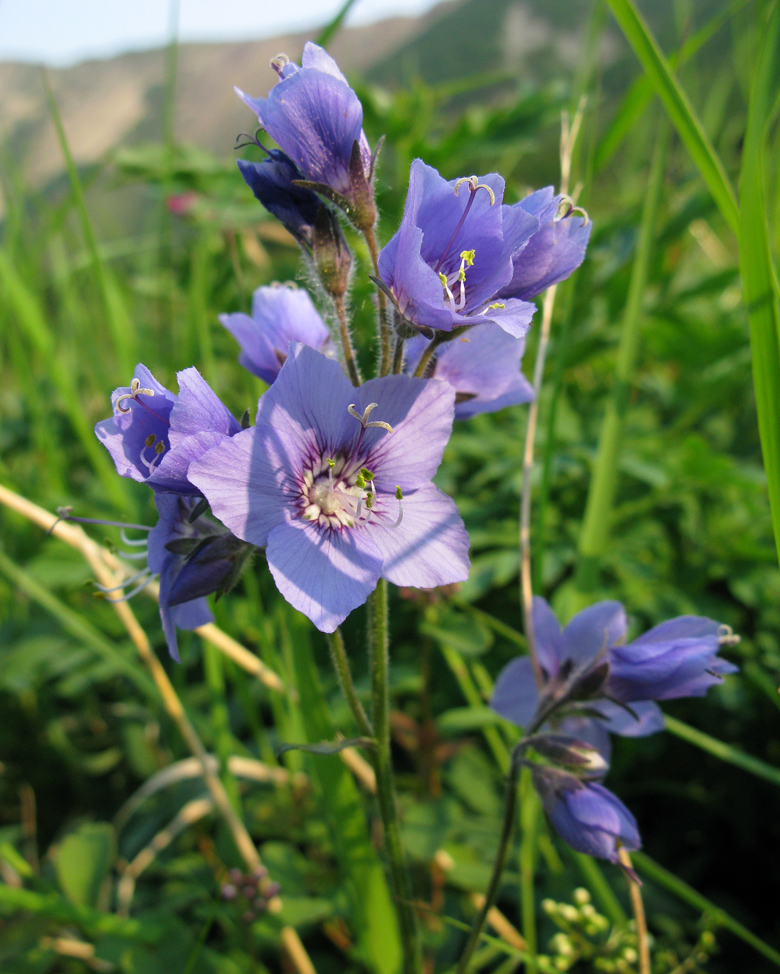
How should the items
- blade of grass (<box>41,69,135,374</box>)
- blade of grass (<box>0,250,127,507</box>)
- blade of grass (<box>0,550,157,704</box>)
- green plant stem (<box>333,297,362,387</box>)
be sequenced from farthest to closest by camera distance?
1. blade of grass (<box>0,250,127,507</box>)
2. blade of grass (<box>41,69,135,374</box>)
3. blade of grass (<box>0,550,157,704</box>)
4. green plant stem (<box>333,297,362,387</box>)

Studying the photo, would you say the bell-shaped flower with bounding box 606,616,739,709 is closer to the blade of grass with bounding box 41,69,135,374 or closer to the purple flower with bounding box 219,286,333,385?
the purple flower with bounding box 219,286,333,385

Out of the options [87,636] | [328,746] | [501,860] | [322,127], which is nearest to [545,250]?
[322,127]

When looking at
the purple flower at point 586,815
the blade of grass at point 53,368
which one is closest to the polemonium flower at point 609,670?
the purple flower at point 586,815

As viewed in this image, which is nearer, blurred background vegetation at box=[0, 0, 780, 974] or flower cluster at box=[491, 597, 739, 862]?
flower cluster at box=[491, 597, 739, 862]

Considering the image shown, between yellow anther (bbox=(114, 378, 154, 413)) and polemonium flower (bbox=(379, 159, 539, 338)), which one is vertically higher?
polemonium flower (bbox=(379, 159, 539, 338))

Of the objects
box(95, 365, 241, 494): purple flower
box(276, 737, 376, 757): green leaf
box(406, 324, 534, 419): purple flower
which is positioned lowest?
box(276, 737, 376, 757): green leaf

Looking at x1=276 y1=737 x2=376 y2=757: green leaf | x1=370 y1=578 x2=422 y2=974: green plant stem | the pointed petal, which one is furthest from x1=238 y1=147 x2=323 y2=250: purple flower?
the pointed petal
